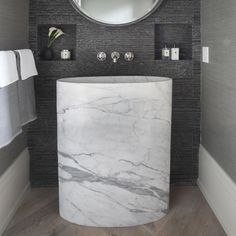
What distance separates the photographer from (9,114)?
195 cm

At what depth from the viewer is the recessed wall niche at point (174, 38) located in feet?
9.54

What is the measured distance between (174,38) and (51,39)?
0.96 m

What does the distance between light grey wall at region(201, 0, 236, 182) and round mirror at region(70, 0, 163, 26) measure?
1.40 feet

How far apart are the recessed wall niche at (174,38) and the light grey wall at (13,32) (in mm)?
1003

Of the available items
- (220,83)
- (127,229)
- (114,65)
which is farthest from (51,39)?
(127,229)

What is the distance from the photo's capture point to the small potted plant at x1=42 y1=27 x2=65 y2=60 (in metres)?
2.84

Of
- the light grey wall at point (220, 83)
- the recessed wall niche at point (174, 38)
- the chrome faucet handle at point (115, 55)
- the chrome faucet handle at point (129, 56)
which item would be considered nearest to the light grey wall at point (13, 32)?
the chrome faucet handle at point (115, 55)

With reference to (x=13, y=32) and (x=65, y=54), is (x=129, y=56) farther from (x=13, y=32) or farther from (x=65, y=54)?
(x=13, y=32)

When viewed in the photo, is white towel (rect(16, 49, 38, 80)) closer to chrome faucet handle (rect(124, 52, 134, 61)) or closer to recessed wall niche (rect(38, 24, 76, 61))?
recessed wall niche (rect(38, 24, 76, 61))

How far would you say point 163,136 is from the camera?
2.27m

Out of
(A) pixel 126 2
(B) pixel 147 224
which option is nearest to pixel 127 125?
(B) pixel 147 224

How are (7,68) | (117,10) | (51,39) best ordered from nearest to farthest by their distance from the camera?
(7,68) < (117,10) < (51,39)

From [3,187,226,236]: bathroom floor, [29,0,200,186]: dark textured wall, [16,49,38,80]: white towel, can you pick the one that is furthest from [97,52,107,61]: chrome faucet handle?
[3,187,226,236]: bathroom floor

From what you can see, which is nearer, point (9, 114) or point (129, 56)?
point (9, 114)
